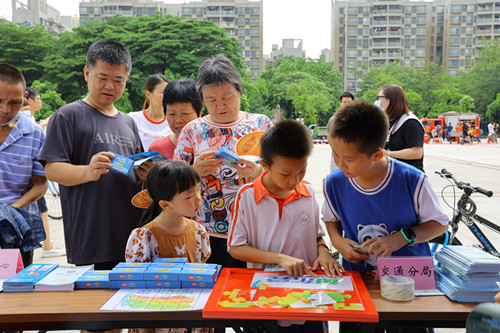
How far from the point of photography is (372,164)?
5.36 ft

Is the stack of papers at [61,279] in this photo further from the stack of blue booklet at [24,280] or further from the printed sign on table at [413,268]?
the printed sign on table at [413,268]

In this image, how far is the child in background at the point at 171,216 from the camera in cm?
180

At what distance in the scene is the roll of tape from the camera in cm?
142

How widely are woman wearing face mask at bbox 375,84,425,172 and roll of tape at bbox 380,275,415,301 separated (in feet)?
7.08

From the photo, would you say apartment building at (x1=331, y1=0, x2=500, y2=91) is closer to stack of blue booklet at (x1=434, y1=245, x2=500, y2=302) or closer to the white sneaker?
the white sneaker

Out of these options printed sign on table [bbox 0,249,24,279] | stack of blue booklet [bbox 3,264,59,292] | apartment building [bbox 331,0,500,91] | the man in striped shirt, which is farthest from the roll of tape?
apartment building [bbox 331,0,500,91]

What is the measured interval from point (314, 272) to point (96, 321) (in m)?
0.87

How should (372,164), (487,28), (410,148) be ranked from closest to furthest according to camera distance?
(372,164)
(410,148)
(487,28)

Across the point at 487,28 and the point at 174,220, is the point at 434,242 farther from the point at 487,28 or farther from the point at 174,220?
the point at 487,28

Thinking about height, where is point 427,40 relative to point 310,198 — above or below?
above

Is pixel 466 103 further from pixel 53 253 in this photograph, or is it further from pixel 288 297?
pixel 288 297

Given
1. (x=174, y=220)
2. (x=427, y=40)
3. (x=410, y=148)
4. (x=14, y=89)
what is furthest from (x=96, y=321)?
(x=427, y=40)

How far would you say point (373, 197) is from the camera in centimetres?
167

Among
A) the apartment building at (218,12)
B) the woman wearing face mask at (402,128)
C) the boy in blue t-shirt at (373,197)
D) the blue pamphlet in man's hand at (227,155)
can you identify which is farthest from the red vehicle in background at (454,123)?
the apartment building at (218,12)
